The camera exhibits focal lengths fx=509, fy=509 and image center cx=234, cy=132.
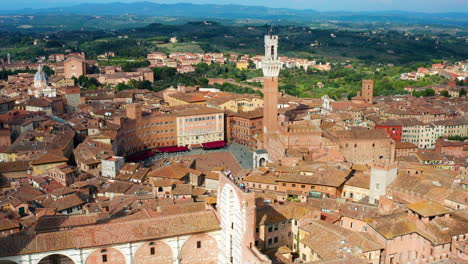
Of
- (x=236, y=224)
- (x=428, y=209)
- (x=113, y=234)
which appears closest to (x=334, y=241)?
(x=236, y=224)

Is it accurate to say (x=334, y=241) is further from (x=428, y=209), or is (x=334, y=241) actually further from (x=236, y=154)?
(x=236, y=154)

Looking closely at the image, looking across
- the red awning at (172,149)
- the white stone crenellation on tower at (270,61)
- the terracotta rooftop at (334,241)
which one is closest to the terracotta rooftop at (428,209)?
the terracotta rooftop at (334,241)

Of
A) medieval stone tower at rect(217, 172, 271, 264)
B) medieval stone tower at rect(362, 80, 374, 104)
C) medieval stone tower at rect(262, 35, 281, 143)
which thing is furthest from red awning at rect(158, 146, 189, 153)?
medieval stone tower at rect(217, 172, 271, 264)

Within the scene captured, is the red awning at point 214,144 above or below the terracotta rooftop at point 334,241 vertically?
below

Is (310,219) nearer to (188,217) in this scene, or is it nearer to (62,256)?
(188,217)

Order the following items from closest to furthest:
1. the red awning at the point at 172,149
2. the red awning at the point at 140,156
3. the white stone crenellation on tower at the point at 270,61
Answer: the white stone crenellation on tower at the point at 270,61 < the red awning at the point at 140,156 < the red awning at the point at 172,149

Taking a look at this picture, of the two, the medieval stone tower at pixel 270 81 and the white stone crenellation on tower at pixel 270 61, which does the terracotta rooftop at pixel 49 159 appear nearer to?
the medieval stone tower at pixel 270 81

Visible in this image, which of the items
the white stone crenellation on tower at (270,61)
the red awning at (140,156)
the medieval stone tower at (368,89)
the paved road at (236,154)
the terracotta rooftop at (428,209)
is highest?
the white stone crenellation on tower at (270,61)

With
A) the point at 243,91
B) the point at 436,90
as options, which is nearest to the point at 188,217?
the point at 243,91

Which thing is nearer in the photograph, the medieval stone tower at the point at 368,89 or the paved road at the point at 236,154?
the paved road at the point at 236,154

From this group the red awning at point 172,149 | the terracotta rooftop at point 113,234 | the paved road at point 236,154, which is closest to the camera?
the terracotta rooftop at point 113,234
